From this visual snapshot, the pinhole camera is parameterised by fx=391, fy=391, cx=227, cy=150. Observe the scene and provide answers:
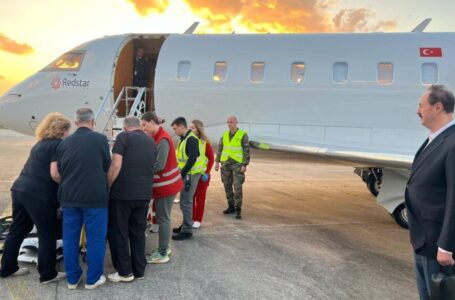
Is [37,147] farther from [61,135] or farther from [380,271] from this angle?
[380,271]

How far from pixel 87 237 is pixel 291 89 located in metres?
5.05

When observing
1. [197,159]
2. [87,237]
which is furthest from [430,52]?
[87,237]

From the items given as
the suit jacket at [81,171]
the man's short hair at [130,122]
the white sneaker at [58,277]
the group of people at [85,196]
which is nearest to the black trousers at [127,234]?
the group of people at [85,196]

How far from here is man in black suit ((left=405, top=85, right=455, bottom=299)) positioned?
8.04ft

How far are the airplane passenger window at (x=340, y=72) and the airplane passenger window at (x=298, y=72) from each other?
2.04 ft

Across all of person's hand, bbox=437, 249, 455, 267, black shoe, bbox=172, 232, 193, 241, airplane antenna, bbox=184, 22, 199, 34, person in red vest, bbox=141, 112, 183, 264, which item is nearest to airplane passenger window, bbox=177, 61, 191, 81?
airplane antenna, bbox=184, 22, 199, 34

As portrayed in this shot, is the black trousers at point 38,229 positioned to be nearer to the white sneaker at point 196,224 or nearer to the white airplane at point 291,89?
the white sneaker at point 196,224

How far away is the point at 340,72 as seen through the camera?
7703 mm

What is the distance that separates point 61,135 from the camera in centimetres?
430

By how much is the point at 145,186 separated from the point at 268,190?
269 inches

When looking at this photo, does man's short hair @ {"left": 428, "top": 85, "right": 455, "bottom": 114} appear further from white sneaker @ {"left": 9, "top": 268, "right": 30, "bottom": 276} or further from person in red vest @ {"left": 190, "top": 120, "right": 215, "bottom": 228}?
white sneaker @ {"left": 9, "top": 268, "right": 30, "bottom": 276}

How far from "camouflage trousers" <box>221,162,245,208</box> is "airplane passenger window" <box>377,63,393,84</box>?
3242mm

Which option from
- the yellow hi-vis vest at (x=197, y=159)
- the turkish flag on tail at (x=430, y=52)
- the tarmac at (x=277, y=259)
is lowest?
the tarmac at (x=277, y=259)

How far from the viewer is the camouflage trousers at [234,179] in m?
7.30
